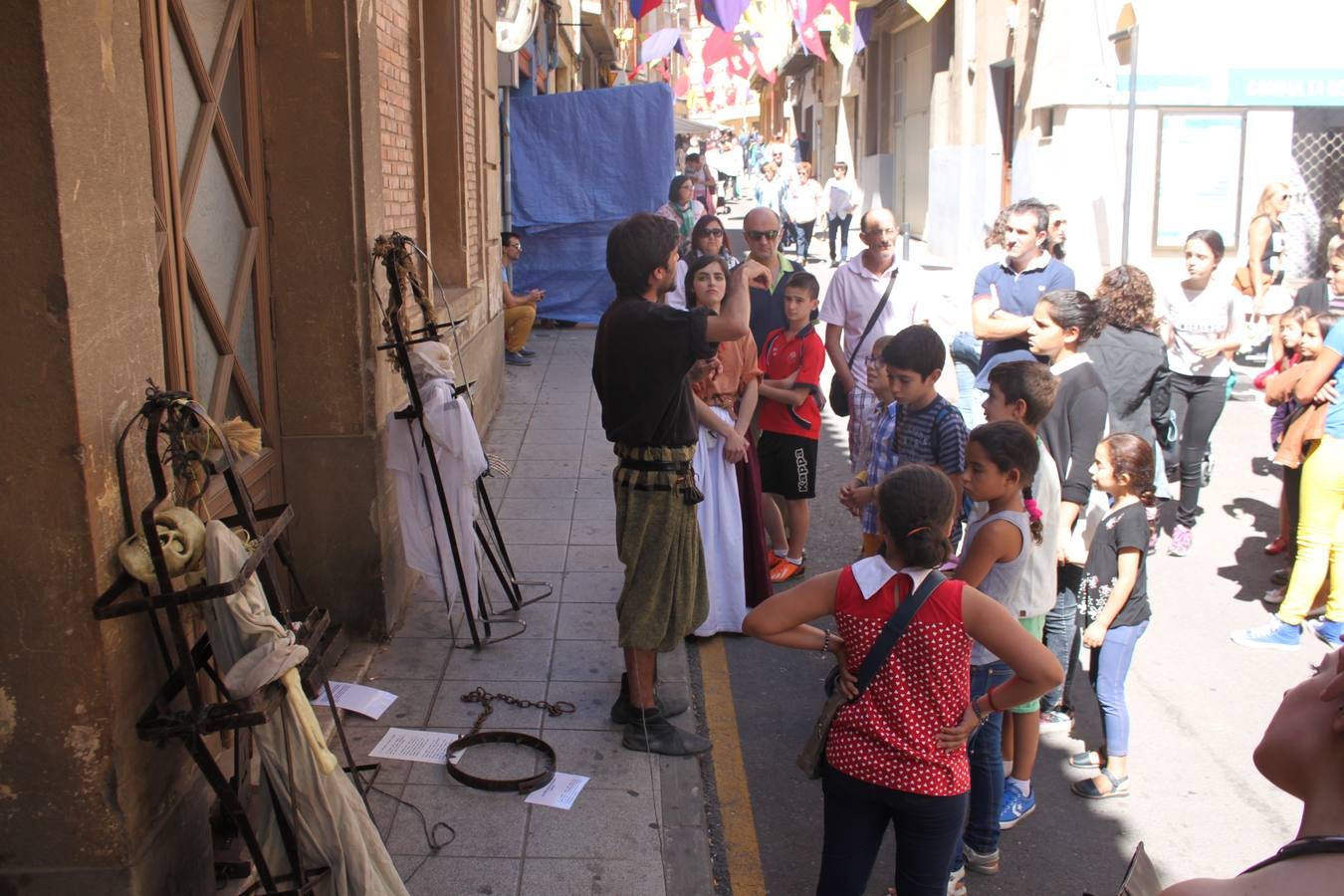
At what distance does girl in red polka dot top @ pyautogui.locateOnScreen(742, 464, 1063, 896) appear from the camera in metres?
3.07

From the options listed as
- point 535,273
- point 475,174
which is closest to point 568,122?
point 535,273

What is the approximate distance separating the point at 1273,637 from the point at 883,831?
3931mm

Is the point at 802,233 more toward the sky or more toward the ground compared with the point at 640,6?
more toward the ground

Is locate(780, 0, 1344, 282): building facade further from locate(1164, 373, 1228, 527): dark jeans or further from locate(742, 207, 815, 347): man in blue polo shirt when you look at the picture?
locate(742, 207, 815, 347): man in blue polo shirt

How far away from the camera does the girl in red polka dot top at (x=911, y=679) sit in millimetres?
3074

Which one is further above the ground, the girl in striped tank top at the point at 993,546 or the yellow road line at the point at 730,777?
the girl in striped tank top at the point at 993,546

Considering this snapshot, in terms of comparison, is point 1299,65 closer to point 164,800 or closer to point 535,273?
point 535,273

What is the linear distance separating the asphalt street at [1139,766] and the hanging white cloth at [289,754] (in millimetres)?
1471

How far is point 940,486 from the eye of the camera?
10.2ft

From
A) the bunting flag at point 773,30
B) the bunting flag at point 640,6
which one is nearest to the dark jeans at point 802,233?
the bunting flag at point 773,30

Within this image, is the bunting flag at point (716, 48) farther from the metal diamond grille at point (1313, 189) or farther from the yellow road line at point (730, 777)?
the yellow road line at point (730, 777)

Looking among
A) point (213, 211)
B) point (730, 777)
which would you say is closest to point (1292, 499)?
point (730, 777)

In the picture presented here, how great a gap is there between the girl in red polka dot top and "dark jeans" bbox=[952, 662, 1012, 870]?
2.42ft

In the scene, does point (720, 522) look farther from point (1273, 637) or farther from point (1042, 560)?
point (1273, 637)
